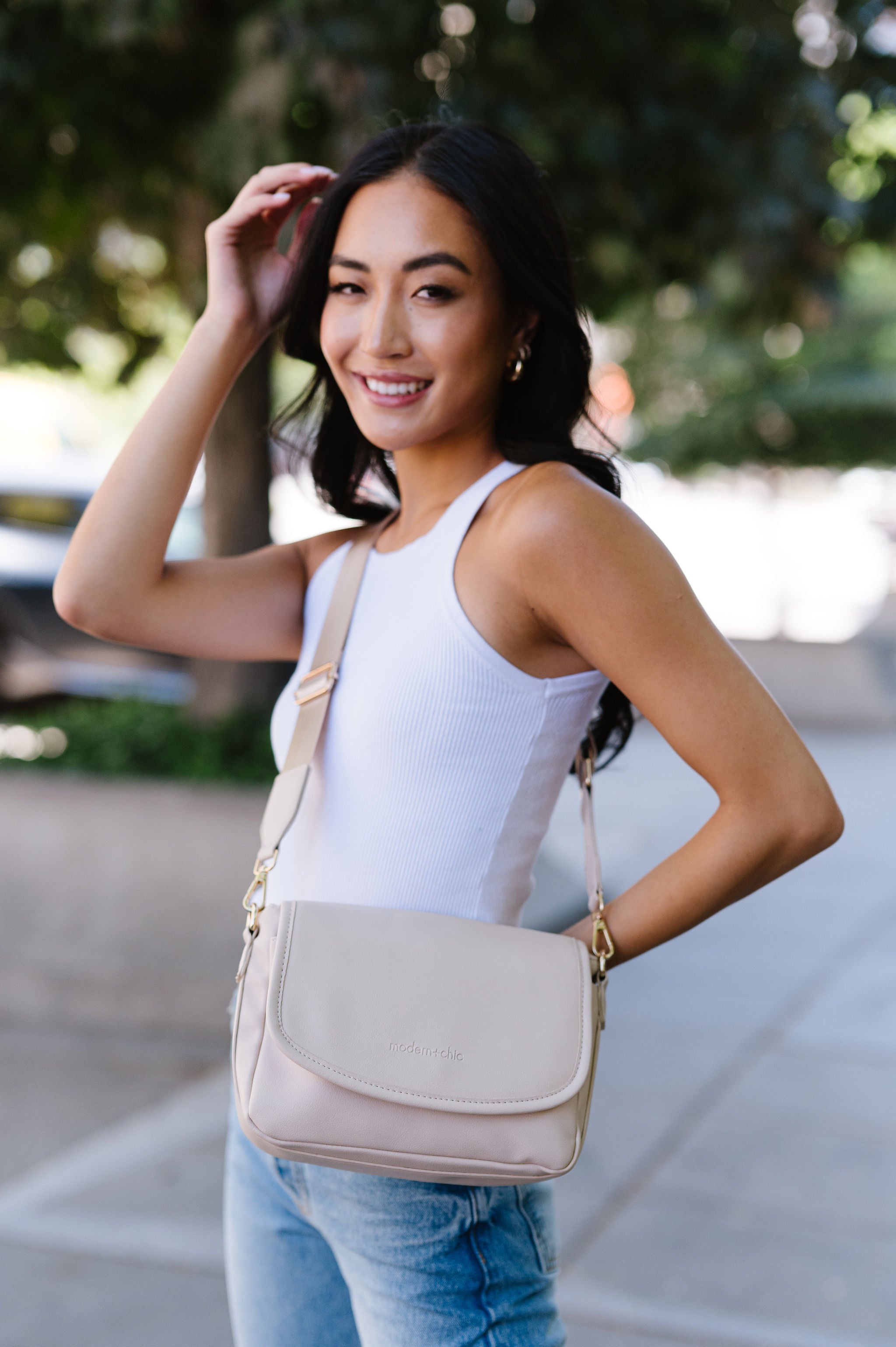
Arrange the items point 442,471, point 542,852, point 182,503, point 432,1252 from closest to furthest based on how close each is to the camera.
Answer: point 432,1252 → point 442,471 → point 182,503 → point 542,852

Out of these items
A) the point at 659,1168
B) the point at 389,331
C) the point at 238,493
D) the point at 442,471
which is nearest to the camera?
the point at 389,331

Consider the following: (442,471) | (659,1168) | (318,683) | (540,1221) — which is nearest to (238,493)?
(659,1168)

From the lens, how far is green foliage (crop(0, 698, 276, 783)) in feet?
18.2

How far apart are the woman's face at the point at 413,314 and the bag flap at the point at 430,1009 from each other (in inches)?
22.2

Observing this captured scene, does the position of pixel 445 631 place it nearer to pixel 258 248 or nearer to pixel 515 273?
pixel 515 273

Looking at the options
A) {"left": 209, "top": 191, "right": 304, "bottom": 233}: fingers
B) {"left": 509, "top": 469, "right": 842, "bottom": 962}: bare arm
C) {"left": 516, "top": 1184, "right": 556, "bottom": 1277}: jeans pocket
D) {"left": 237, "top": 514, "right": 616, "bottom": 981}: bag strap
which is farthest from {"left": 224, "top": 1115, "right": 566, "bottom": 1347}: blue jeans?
{"left": 209, "top": 191, "right": 304, "bottom": 233}: fingers

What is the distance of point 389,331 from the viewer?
1.56 meters

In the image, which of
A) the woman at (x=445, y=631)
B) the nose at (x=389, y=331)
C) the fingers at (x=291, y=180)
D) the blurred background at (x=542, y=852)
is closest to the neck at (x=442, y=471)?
the woman at (x=445, y=631)

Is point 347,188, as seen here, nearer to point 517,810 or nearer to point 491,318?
point 491,318

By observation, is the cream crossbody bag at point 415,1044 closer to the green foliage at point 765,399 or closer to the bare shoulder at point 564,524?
the bare shoulder at point 564,524

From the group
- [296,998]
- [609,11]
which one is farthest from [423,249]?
[609,11]

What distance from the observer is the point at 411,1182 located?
1464 millimetres

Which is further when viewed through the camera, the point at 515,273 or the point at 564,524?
the point at 515,273

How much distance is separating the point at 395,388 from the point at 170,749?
439cm
